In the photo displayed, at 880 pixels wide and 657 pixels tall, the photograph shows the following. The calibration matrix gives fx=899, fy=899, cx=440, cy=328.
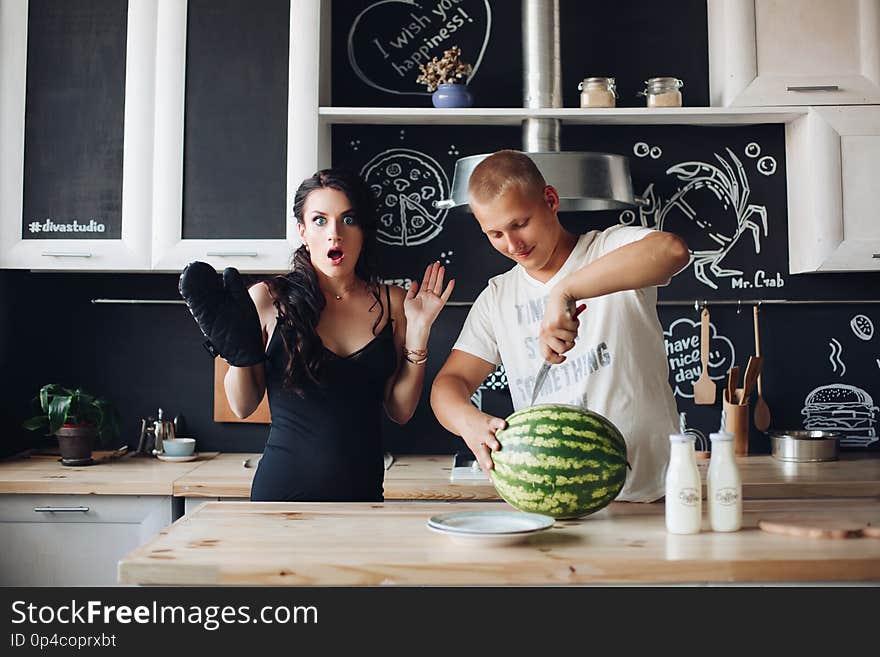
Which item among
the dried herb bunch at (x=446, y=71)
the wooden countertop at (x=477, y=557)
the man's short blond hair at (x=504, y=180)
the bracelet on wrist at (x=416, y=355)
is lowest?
the wooden countertop at (x=477, y=557)

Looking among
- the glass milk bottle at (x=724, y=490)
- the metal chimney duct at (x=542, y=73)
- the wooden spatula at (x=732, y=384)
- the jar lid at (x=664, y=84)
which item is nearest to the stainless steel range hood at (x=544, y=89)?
the metal chimney duct at (x=542, y=73)

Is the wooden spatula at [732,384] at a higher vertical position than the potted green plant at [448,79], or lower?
lower

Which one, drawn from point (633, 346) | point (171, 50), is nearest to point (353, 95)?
point (171, 50)

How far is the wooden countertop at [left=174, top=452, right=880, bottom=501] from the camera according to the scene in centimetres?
280

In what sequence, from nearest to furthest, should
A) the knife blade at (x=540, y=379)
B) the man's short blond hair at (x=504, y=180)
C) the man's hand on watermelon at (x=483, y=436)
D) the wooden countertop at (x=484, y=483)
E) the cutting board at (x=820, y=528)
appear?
1. the cutting board at (x=820, y=528)
2. the man's hand on watermelon at (x=483, y=436)
3. the man's short blond hair at (x=504, y=180)
4. the knife blade at (x=540, y=379)
5. the wooden countertop at (x=484, y=483)

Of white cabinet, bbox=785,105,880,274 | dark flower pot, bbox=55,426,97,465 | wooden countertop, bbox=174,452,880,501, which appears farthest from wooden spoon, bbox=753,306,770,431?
dark flower pot, bbox=55,426,97,465

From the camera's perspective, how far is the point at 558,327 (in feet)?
5.79

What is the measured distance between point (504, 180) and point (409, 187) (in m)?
1.60

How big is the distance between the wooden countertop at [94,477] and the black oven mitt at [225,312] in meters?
1.06

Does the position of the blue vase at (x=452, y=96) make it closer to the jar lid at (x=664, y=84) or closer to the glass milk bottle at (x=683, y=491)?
the jar lid at (x=664, y=84)

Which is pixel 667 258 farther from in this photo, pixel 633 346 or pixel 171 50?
pixel 171 50

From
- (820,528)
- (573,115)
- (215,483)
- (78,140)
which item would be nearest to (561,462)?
(820,528)

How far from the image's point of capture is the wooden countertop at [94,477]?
2879mm

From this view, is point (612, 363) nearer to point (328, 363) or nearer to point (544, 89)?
point (328, 363)
